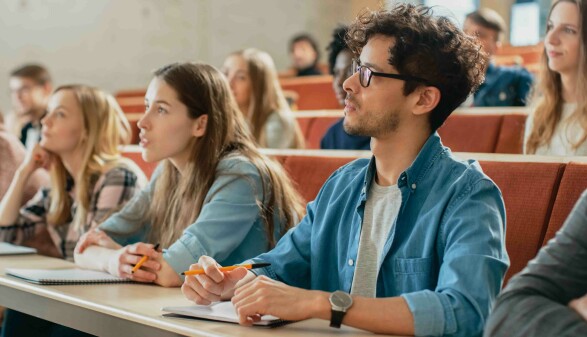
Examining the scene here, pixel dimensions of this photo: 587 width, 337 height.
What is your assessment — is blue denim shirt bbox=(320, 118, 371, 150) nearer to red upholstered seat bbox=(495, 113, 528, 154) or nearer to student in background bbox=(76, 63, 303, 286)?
red upholstered seat bbox=(495, 113, 528, 154)

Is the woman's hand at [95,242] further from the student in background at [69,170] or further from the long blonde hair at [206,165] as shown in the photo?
the student in background at [69,170]

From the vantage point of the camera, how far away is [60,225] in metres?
3.11

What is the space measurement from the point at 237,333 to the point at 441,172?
1.65 ft

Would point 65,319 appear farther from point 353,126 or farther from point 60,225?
Result: point 60,225

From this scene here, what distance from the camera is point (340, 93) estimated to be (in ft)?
12.4

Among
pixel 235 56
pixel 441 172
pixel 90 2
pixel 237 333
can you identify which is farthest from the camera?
pixel 90 2

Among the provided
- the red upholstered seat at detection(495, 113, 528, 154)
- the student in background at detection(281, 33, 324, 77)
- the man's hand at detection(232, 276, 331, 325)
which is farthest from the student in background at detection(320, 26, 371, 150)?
the student in background at detection(281, 33, 324, 77)

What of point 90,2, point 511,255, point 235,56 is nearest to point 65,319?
point 511,255

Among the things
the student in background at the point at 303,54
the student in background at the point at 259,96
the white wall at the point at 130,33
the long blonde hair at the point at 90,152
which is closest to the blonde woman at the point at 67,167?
the long blonde hair at the point at 90,152

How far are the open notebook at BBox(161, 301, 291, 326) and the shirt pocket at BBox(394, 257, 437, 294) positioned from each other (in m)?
0.25

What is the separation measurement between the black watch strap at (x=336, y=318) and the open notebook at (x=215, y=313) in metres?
0.11

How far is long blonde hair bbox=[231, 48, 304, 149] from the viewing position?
4.33m

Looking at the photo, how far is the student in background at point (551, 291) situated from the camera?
50.8 inches

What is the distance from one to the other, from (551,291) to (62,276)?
1206 millimetres
